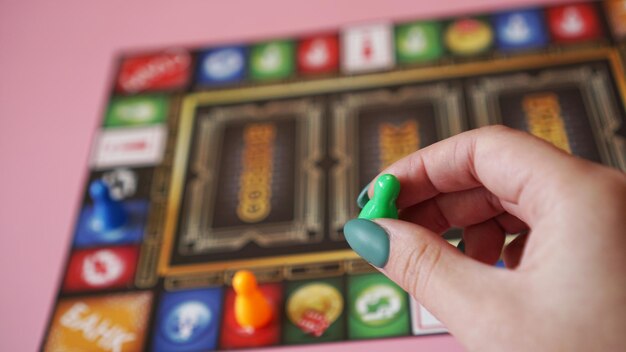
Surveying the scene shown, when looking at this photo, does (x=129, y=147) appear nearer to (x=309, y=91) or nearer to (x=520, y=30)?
(x=309, y=91)

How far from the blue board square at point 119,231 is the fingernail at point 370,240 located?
514 mm

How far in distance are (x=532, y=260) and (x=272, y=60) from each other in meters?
0.83

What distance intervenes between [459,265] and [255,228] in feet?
1.70

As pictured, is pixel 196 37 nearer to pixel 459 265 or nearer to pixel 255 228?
pixel 255 228

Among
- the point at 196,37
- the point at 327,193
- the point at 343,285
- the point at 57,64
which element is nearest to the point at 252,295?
the point at 343,285

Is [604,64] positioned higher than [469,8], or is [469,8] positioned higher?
[469,8]

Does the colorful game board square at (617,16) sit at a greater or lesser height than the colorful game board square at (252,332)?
greater

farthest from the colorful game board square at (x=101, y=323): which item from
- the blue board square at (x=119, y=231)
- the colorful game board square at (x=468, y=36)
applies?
the colorful game board square at (x=468, y=36)

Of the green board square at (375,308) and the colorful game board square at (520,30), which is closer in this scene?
the green board square at (375,308)

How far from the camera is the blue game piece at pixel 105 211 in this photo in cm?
112

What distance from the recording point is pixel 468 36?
1.26 m

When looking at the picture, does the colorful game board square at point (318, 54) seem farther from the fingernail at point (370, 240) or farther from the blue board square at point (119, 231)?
the fingernail at point (370, 240)

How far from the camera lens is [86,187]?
1212 mm

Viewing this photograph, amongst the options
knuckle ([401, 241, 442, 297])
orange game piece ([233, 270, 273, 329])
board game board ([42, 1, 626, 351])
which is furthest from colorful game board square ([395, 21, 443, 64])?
knuckle ([401, 241, 442, 297])
